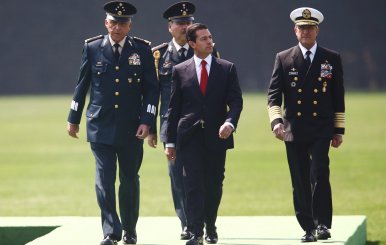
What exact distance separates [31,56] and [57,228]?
164 feet

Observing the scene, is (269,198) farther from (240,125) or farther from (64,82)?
(64,82)

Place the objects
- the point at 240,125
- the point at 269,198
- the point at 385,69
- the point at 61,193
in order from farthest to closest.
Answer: the point at 385,69 → the point at 240,125 → the point at 61,193 → the point at 269,198

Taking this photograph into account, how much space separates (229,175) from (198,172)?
30.8 ft

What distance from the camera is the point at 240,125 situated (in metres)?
31.0

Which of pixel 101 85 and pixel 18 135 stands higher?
pixel 101 85

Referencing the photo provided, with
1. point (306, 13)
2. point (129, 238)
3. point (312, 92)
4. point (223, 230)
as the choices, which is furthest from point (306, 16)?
point (129, 238)

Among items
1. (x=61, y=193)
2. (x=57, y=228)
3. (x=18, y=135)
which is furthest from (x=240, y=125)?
(x=57, y=228)

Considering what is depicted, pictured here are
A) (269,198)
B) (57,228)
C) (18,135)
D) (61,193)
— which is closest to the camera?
(57,228)

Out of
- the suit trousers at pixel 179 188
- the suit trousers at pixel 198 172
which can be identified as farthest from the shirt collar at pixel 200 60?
the suit trousers at pixel 179 188

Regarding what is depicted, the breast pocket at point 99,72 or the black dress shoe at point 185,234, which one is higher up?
the breast pocket at point 99,72

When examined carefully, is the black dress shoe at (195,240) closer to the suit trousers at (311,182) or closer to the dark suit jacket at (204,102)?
the dark suit jacket at (204,102)

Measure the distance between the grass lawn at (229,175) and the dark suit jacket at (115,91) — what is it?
247cm

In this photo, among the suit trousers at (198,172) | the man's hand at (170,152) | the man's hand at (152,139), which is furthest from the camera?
the man's hand at (152,139)

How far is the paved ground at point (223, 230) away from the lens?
979 centimetres
